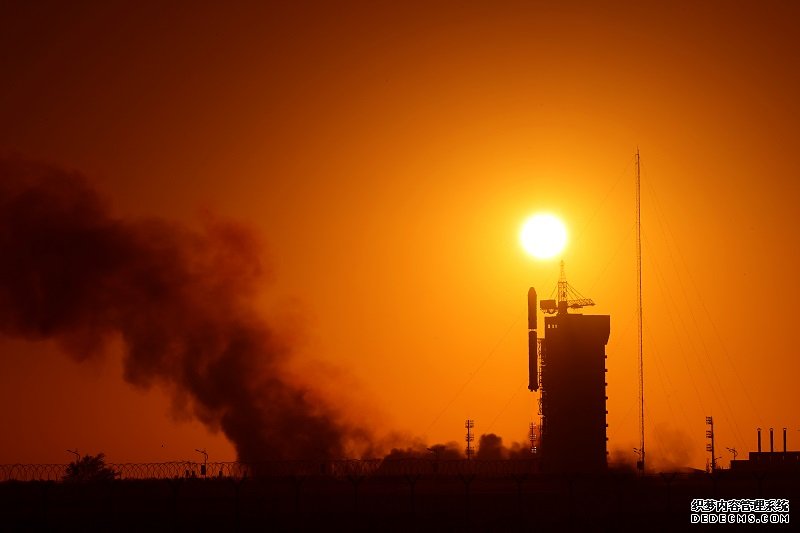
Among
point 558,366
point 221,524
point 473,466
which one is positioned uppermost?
point 558,366

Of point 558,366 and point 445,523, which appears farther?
point 558,366

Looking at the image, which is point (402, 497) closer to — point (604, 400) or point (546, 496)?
point (546, 496)

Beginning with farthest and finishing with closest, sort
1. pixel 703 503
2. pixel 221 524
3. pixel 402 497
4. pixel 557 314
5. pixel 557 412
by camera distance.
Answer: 1. pixel 557 314
2. pixel 557 412
3. pixel 402 497
4. pixel 703 503
5. pixel 221 524

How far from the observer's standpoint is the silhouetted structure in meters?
181

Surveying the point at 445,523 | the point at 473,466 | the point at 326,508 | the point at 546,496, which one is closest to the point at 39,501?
the point at 326,508

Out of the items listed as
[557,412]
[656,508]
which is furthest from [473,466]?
[656,508]

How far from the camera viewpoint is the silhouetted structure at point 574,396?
180875mm

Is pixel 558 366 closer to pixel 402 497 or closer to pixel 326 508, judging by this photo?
pixel 402 497

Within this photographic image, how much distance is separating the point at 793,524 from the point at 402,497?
39.6m

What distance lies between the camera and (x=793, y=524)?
11238 centimetres

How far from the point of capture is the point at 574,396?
180875 millimetres

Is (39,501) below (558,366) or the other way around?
below

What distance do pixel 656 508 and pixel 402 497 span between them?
2478 centimetres

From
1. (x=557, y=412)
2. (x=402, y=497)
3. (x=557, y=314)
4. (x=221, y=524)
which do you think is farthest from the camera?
(x=557, y=314)
